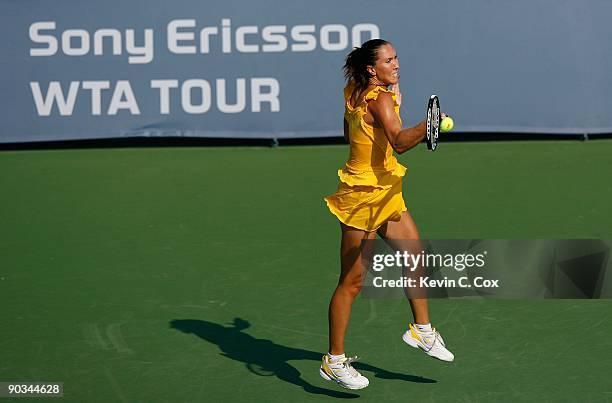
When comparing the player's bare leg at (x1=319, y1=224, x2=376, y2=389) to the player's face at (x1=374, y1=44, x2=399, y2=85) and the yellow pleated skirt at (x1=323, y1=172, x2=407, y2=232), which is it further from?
the player's face at (x1=374, y1=44, x2=399, y2=85)

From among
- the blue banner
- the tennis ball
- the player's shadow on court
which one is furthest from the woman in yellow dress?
the blue banner

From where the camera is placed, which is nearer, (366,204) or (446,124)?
(446,124)

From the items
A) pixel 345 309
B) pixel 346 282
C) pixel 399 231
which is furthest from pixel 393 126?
pixel 345 309

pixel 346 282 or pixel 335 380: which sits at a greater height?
pixel 346 282

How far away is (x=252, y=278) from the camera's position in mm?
9086

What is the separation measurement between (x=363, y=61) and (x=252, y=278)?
2830 millimetres

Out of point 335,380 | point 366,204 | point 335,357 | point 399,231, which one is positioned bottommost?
point 335,380

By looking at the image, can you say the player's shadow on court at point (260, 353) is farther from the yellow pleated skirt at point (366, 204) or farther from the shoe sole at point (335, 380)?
the yellow pleated skirt at point (366, 204)

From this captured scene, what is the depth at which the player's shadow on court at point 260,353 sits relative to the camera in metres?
7.04

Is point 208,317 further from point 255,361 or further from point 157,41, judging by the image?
point 157,41

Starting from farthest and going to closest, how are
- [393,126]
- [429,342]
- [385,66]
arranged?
[429,342], [385,66], [393,126]

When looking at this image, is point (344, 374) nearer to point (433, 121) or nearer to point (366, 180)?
point (366, 180)

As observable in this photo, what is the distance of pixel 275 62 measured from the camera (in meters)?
13.6

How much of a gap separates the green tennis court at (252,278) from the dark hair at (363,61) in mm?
1768
